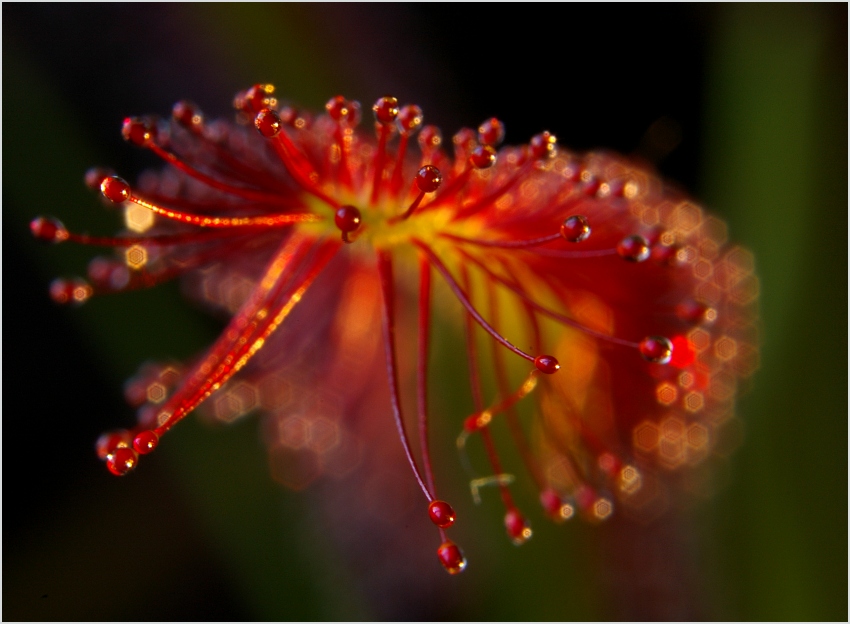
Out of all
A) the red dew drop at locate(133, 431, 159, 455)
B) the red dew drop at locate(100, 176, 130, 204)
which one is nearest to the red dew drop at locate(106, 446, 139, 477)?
the red dew drop at locate(133, 431, 159, 455)

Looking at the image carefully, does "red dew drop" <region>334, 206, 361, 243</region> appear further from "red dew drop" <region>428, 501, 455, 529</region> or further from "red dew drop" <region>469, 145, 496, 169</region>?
"red dew drop" <region>428, 501, 455, 529</region>

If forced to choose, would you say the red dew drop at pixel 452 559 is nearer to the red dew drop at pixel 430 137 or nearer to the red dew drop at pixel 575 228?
the red dew drop at pixel 575 228

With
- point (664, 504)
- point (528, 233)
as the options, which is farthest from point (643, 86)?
point (664, 504)

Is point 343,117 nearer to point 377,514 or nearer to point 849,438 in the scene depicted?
point 377,514

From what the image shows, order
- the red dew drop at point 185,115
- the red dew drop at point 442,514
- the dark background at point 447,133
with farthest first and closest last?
1. the dark background at point 447,133
2. the red dew drop at point 185,115
3. the red dew drop at point 442,514

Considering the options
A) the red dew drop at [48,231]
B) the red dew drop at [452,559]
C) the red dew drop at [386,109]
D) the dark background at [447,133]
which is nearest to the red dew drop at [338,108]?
the red dew drop at [386,109]

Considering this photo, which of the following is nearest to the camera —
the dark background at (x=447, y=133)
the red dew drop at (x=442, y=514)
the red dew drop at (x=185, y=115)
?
the red dew drop at (x=442, y=514)
